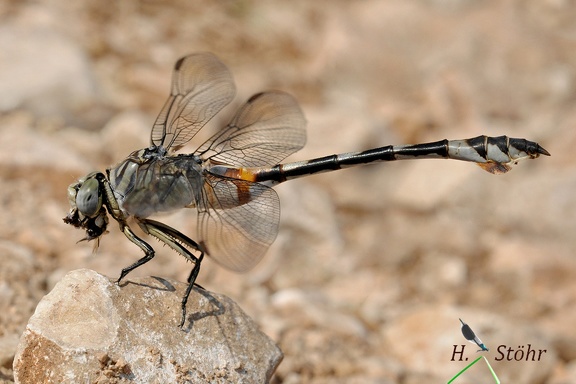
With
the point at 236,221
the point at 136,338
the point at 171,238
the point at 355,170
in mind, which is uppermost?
the point at 355,170

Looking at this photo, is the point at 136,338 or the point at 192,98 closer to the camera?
the point at 136,338

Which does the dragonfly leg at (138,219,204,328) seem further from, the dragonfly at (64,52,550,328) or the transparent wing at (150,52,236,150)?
the transparent wing at (150,52,236,150)

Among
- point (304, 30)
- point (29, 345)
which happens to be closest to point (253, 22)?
point (304, 30)

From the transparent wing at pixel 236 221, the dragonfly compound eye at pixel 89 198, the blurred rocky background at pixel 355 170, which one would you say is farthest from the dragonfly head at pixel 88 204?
the blurred rocky background at pixel 355 170

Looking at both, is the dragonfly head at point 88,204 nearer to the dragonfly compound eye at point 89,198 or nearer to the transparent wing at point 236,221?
the dragonfly compound eye at point 89,198

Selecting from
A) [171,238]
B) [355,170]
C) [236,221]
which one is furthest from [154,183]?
[355,170]

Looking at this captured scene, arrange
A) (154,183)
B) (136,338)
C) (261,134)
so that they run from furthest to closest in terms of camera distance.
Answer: (261,134) → (154,183) → (136,338)

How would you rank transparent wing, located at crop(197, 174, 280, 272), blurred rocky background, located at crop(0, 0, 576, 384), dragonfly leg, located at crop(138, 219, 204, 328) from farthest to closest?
blurred rocky background, located at crop(0, 0, 576, 384), dragonfly leg, located at crop(138, 219, 204, 328), transparent wing, located at crop(197, 174, 280, 272)

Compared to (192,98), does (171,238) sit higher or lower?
lower

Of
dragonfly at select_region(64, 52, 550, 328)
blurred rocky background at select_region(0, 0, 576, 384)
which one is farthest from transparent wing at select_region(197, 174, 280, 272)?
blurred rocky background at select_region(0, 0, 576, 384)

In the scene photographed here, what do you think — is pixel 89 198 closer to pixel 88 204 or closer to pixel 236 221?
pixel 88 204
